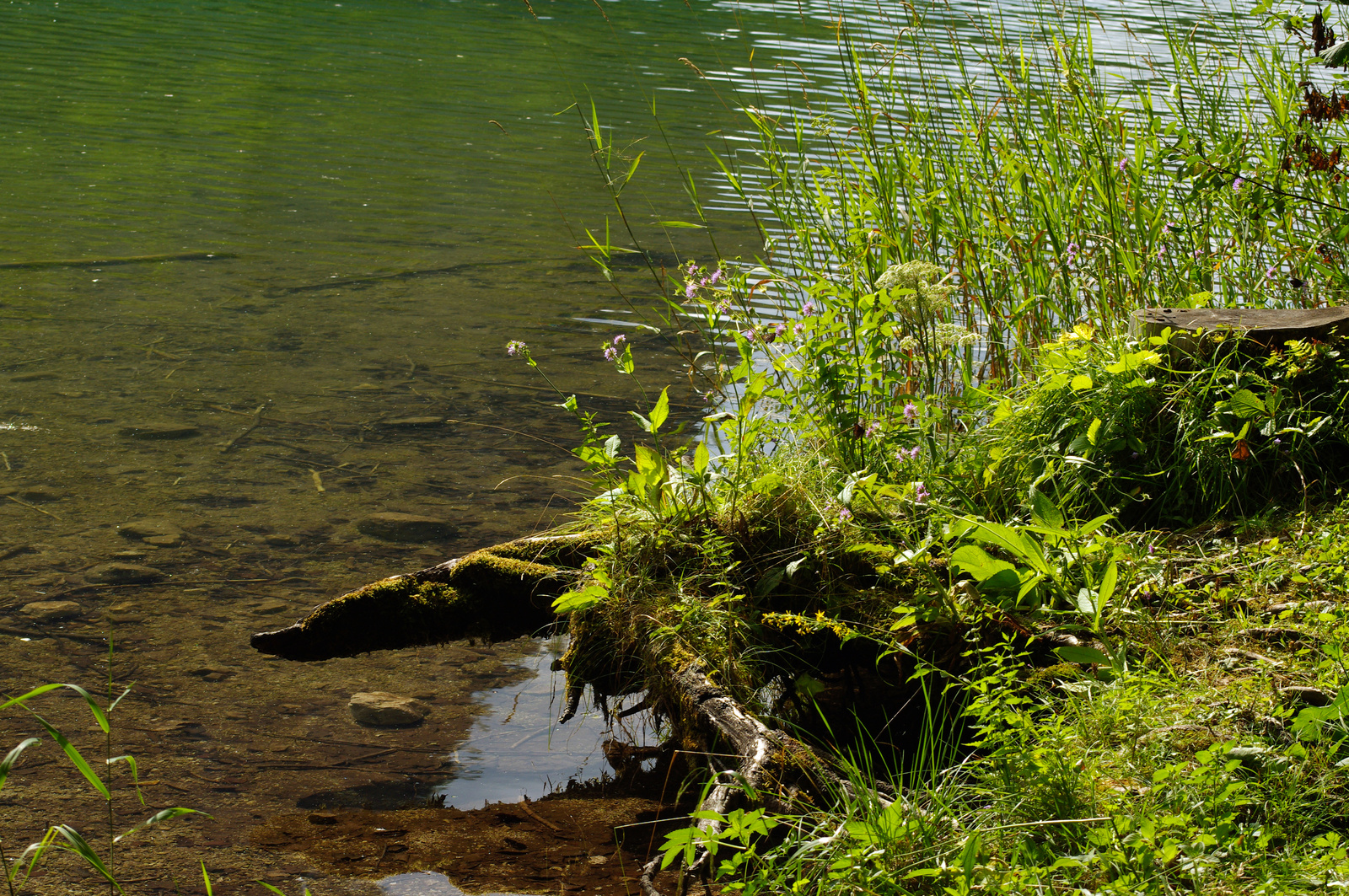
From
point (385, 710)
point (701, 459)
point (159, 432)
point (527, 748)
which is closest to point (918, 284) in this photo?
point (701, 459)

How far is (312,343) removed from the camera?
735 centimetres

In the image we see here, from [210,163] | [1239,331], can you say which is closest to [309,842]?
[1239,331]

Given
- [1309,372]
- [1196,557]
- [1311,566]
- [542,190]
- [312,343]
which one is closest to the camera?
[1311,566]

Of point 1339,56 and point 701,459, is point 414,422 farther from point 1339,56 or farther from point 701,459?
point 1339,56

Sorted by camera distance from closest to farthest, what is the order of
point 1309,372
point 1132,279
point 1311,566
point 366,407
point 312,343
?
1. point 1311,566
2. point 1309,372
3. point 1132,279
4. point 366,407
5. point 312,343

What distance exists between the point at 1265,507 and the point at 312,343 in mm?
5845

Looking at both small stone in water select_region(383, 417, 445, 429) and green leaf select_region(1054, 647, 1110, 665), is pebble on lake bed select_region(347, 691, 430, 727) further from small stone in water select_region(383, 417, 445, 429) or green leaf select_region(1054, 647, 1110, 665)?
small stone in water select_region(383, 417, 445, 429)

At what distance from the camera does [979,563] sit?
2455 mm

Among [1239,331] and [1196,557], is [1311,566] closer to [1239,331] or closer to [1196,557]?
[1196,557]

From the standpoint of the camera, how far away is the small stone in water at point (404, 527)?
497 centimetres

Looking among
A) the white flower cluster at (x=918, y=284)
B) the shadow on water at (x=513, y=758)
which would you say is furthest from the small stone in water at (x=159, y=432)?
the white flower cluster at (x=918, y=284)

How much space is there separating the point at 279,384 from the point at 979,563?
16.8 feet

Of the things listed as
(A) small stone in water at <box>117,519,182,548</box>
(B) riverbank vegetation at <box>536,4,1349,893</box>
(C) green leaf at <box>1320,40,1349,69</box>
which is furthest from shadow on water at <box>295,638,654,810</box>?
(C) green leaf at <box>1320,40,1349,69</box>

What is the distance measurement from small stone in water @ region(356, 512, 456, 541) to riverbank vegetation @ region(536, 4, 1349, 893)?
1752 millimetres
